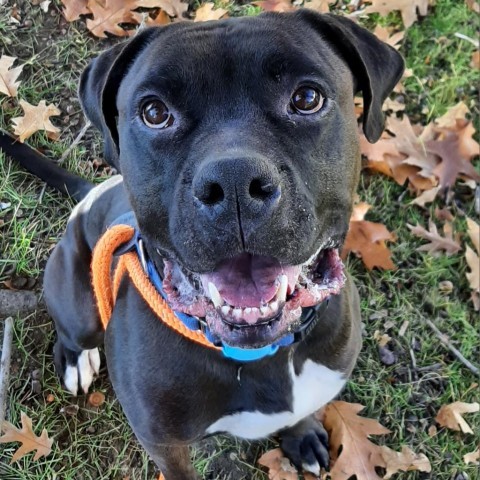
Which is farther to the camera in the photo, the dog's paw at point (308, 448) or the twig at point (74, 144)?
the twig at point (74, 144)

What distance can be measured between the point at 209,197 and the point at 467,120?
3.16m

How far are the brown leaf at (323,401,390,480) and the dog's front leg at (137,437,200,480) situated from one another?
0.88 metres

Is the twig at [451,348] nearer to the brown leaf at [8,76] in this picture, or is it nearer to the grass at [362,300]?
the grass at [362,300]

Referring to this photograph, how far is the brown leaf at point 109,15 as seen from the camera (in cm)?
453

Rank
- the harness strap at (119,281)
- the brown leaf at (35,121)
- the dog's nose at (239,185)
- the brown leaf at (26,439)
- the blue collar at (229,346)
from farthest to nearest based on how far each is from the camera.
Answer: the brown leaf at (35,121)
the brown leaf at (26,439)
the harness strap at (119,281)
the blue collar at (229,346)
the dog's nose at (239,185)

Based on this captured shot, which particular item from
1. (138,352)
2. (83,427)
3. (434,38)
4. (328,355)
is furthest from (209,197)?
(434,38)

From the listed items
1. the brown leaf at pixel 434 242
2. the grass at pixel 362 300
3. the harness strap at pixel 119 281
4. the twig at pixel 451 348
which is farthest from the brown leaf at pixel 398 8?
the harness strap at pixel 119 281

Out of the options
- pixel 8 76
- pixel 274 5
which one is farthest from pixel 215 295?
pixel 274 5

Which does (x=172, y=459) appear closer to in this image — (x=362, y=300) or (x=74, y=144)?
(x=362, y=300)

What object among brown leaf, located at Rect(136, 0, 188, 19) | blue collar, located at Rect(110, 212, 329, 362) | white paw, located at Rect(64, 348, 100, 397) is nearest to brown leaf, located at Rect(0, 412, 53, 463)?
white paw, located at Rect(64, 348, 100, 397)

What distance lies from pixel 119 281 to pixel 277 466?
142 cm

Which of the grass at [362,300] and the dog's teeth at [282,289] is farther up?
the dog's teeth at [282,289]

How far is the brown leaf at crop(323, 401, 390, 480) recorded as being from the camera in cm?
374

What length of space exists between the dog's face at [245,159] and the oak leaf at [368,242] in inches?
66.7
